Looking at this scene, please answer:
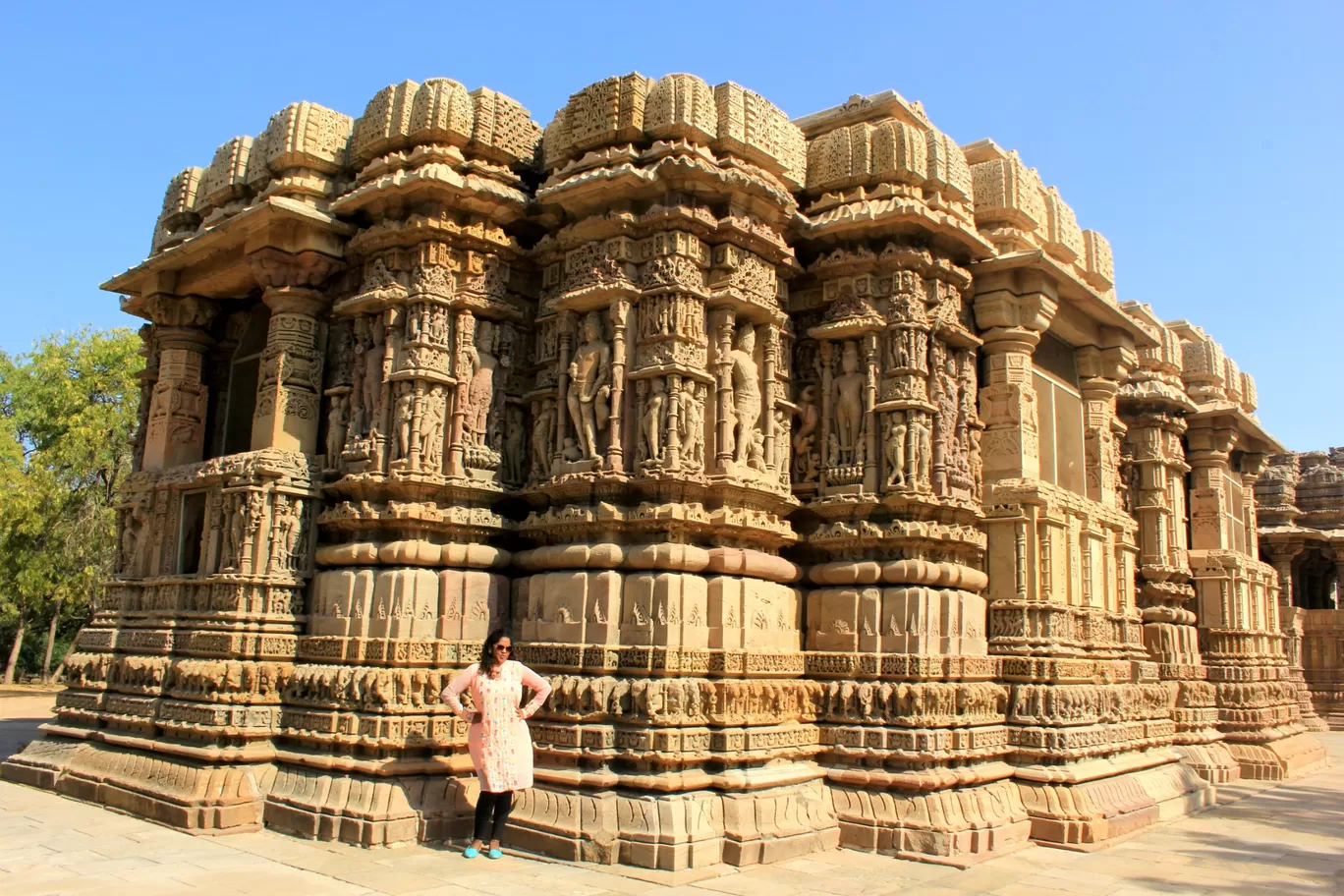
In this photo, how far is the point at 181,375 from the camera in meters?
13.0

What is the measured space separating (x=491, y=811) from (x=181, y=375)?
7.17 metres

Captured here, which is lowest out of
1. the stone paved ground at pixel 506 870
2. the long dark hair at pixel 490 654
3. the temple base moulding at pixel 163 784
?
the stone paved ground at pixel 506 870

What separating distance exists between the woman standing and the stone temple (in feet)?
1.52

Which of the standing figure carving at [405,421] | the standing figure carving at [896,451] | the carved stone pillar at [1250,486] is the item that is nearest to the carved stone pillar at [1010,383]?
the standing figure carving at [896,451]

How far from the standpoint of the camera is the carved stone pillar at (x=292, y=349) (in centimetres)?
1125

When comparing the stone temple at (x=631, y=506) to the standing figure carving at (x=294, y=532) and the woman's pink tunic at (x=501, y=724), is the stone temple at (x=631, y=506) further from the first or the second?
the woman's pink tunic at (x=501, y=724)

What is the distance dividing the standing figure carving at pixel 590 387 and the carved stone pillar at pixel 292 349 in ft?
9.76

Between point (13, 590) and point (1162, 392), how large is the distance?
97.8ft

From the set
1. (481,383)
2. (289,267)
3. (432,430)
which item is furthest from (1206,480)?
(289,267)

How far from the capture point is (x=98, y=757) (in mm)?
11227

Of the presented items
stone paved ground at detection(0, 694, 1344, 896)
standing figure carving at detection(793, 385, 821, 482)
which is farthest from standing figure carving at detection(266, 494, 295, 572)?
standing figure carving at detection(793, 385, 821, 482)

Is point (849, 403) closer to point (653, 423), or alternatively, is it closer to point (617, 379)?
point (653, 423)

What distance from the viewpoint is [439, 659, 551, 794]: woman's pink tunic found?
8609 mm

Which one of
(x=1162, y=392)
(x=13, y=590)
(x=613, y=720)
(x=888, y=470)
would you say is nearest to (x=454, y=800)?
(x=613, y=720)
